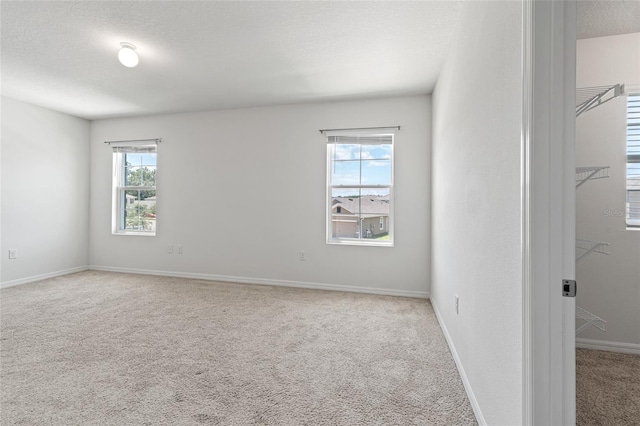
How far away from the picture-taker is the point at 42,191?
439 cm

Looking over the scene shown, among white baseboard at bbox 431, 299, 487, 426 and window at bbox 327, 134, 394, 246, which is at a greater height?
window at bbox 327, 134, 394, 246

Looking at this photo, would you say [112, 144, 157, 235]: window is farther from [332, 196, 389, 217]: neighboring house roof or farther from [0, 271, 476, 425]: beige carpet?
[332, 196, 389, 217]: neighboring house roof

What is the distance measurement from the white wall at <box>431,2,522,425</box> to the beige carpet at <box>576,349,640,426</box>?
662mm

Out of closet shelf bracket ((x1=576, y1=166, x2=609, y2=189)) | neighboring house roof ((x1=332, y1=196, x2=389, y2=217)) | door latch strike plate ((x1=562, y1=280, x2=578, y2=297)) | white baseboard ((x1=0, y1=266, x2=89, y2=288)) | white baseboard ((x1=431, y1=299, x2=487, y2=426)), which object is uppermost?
closet shelf bracket ((x1=576, y1=166, x2=609, y2=189))

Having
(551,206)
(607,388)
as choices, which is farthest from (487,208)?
(607,388)

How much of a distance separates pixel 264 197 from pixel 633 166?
373cm

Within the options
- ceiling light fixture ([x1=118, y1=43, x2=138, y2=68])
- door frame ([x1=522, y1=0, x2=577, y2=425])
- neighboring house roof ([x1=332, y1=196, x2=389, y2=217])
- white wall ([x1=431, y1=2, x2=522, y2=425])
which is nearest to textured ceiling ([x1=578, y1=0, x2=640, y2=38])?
white wall ([x1=431, y1=2, x2=522, y2=425])

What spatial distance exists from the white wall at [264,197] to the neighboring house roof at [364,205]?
189 millimetres

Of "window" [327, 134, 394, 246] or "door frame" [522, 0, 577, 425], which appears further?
"window" [327, 134, 394, 246]

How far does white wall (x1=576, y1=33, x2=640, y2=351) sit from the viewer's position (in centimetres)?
232

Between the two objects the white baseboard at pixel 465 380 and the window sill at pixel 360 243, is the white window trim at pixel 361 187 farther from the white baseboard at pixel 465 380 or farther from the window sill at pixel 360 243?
the white baseboard at pixel 465 380

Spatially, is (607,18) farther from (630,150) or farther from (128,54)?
(128,54)

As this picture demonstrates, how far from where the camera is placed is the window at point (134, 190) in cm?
484

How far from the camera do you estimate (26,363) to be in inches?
82.8
